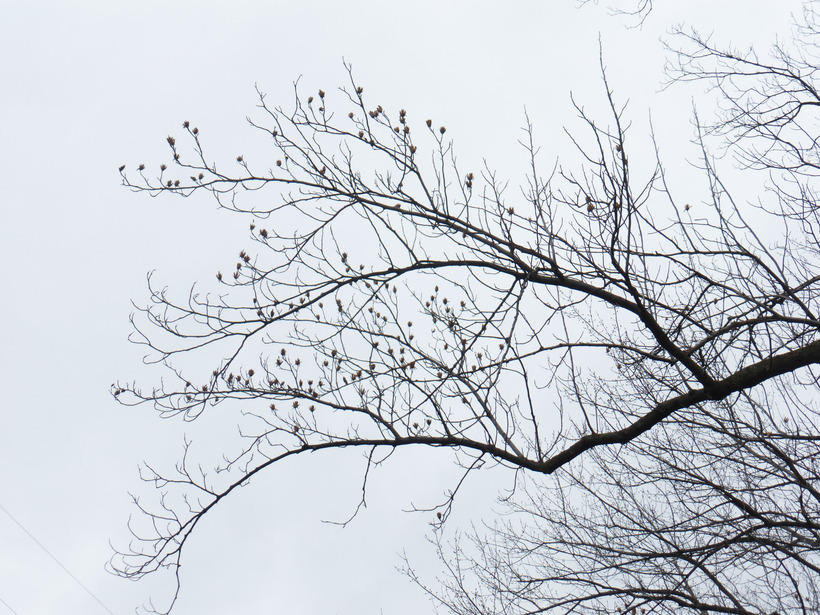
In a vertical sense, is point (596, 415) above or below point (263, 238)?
above

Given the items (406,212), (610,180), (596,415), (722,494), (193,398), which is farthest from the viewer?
(596,415)

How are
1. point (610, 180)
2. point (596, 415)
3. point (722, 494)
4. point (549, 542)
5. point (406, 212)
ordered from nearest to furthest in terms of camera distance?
1. point (610, 180)
2. point (406, 212)
3. point (722, 494)
4. point (596, 415)
5. point (549, 542)

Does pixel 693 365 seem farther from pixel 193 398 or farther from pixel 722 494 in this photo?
pixel 193 398

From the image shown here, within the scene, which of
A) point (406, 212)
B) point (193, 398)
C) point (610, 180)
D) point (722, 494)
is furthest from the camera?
point (722, 494)

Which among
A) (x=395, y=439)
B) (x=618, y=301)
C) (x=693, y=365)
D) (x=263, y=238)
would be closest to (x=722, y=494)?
(x=693, y=365)

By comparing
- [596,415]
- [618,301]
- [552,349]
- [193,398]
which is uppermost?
[596,415]

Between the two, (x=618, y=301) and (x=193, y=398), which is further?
(x=193, y=398)

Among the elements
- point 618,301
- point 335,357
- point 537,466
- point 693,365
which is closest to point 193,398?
point 335,357

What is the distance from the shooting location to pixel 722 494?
5.39 metres

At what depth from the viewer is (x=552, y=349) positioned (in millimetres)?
4168

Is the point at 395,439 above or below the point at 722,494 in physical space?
below

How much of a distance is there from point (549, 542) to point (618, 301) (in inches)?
138

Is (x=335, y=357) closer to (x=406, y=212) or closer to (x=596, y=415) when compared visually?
(x=406, y=212)

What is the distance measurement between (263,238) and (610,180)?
2222 millimetres
